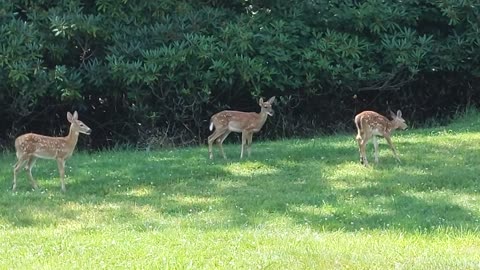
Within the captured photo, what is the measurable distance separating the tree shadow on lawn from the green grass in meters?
0.02

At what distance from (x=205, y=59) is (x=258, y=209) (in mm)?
7199

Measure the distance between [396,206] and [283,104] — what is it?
29.2ft

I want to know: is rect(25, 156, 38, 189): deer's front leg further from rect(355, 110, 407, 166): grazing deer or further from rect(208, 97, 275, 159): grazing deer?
rect(355, 110, 407, 166): grazing deer

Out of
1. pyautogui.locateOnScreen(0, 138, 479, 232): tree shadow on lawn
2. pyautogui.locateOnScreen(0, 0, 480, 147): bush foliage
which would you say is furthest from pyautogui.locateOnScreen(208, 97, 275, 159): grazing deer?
pyautogui.locateOnScreen(0, 0, 480, 147): bush foliage

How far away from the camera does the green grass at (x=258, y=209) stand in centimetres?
844

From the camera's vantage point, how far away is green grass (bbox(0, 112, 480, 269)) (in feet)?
27.7

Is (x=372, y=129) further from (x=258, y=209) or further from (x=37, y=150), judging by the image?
(x=37, y=150)

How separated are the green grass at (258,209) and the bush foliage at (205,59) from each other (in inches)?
67.8

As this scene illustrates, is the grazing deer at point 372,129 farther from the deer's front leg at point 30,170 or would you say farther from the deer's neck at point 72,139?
the deer's front leg at point 30,170

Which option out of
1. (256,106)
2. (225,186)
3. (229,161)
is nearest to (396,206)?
(225,186)

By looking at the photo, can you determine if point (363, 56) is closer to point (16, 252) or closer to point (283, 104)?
point (283, 104)

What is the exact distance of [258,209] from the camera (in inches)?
459

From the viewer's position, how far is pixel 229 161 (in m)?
15.3

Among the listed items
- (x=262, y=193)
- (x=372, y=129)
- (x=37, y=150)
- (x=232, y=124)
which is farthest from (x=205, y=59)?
(x=262, y=193)
